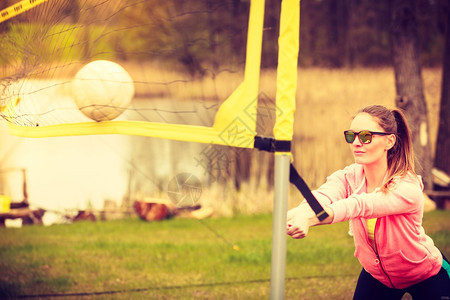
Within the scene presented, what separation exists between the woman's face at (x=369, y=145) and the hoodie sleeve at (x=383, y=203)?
154 mm

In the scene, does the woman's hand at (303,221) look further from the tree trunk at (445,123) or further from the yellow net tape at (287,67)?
the tree trunk at (445,123)

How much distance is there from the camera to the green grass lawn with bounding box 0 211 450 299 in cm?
523

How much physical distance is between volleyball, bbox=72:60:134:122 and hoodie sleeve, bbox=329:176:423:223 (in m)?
1.36

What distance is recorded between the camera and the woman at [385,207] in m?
2.52

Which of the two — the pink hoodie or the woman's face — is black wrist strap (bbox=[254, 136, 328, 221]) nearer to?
the pink hoodie

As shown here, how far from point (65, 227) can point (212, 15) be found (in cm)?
486

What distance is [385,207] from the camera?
2.53 m

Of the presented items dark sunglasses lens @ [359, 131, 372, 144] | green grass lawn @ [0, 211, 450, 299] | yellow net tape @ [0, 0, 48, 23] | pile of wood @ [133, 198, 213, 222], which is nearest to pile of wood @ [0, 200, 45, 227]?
green grass lawn @ [0, 211, 450, 299]

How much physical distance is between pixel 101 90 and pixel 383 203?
1682 millimetres

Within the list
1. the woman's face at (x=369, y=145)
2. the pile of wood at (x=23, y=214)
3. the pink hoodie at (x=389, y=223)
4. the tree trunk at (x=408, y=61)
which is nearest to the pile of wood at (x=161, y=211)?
the pile of wood at (x=23, y=214)

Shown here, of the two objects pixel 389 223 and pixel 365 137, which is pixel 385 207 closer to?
pixel 389 223

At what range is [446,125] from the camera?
948 cm

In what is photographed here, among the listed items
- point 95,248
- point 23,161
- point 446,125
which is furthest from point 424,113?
point 23,161

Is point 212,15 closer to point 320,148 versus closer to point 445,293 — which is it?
point 445,293
